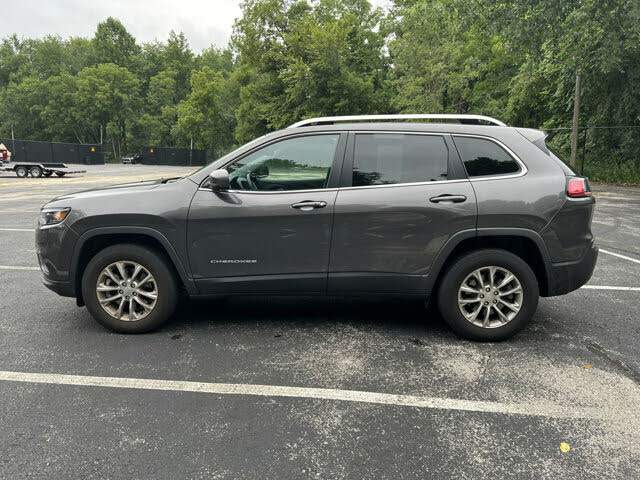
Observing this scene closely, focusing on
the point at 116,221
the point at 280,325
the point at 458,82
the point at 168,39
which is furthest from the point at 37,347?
the point at 168,39

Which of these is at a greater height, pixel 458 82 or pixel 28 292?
pixel 458 82

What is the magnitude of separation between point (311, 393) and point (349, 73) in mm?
39852

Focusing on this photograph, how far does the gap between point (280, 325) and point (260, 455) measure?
6.15ft

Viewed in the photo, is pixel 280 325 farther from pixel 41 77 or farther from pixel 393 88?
pixel 41 77

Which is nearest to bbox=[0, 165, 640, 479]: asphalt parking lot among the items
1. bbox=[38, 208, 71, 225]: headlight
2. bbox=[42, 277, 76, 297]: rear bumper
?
bbox=[42, 277, 76, 297]: rear bumper

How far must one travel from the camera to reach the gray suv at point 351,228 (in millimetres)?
3725

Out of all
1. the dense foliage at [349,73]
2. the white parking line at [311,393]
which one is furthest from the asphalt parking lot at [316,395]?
the dense foliage at [349,73]

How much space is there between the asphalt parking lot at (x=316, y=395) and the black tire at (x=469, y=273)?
12 cm

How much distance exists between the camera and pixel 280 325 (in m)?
4.22

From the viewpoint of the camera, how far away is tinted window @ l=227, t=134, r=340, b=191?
387 centimetres

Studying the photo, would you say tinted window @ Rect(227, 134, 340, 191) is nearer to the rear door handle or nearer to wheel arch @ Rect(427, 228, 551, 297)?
the rear door handle

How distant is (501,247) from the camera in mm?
3951

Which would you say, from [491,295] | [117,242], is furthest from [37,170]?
[491,295]

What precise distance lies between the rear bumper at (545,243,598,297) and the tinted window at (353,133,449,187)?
118 cm
